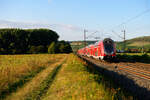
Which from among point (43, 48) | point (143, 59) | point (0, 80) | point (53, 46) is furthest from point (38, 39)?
point (0, 80)

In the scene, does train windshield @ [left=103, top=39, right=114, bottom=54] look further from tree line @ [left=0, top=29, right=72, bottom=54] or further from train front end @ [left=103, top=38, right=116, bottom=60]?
tree line @ [left=0, top=29, right=72, bottom=54]

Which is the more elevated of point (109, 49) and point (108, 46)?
point (108, 46)

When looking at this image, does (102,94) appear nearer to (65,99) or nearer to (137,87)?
(65,99)

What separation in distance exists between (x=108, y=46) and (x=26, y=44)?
75.3 meters

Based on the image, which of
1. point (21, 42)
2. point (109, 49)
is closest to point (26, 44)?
point (21, 42)

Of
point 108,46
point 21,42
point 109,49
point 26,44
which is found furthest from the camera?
point 26,44

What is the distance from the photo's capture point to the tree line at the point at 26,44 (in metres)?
85.6

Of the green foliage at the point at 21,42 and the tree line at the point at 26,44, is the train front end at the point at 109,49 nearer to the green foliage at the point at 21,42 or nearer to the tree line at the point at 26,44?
the tree line at the point at 26,44

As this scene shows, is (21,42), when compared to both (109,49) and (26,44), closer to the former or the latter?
(26,44)

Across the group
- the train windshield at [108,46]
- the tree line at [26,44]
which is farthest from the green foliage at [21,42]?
the train windshield at [108,46]

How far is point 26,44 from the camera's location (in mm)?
90062

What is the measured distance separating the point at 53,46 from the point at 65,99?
8070cm

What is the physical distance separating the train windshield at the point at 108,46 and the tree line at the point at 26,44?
64389 mm

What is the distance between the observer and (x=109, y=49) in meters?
22.9
